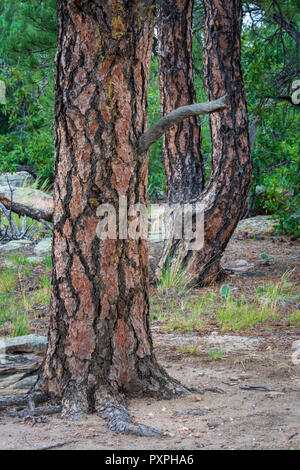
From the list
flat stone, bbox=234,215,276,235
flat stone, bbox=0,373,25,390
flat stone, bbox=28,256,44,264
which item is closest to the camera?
flat stone, bbox=0,373,25,390

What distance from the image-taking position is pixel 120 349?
3.18 meters

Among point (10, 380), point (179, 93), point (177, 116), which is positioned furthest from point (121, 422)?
point (179, 93)

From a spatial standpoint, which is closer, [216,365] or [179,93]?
[216,365]

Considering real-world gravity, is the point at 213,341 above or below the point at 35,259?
below

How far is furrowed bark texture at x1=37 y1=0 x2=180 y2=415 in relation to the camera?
304cm

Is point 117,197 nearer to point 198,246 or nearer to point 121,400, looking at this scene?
point 121,400

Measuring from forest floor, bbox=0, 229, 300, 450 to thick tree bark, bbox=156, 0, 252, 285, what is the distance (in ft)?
1.40

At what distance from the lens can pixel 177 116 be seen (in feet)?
10.2

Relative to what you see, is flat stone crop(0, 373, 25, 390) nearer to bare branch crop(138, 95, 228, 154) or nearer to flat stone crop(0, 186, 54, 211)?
bare branch crop(138, 95, 228, 154)

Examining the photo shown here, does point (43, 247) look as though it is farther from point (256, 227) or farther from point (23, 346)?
point (23, 346)

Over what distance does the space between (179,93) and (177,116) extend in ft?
13.2

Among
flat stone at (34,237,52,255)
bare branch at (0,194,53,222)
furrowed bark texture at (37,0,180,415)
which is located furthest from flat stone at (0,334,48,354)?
flat stone at (34,237,52,255)

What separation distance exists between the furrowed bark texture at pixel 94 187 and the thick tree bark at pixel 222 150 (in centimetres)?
354

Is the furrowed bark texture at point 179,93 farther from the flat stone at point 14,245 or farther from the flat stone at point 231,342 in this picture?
the flat stone at point 14,245
